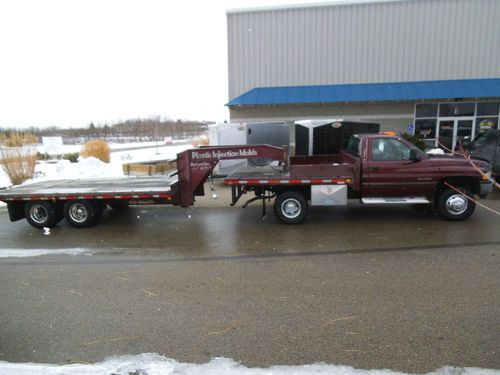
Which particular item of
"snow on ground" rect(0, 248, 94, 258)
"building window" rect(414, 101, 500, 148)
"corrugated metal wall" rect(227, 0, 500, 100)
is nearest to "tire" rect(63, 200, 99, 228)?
"snow on ground" rect(0, 248, 94, 258)

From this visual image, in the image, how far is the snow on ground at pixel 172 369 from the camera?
310 centimetres

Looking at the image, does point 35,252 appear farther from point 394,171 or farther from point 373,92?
point 373,92

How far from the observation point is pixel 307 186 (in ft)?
26.8

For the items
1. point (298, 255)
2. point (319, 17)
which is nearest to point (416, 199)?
point (298, 255)

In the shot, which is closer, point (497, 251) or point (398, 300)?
point (398, 300)

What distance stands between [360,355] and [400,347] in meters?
0.43

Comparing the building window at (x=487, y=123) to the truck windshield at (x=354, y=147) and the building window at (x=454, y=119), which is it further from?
the truck windshield at (x=354, y=147)

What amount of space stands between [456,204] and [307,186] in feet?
10.8

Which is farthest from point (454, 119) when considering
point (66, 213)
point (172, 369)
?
point (172, 369)

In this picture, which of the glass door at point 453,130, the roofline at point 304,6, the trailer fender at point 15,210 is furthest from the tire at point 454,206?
the roofline at point 304,6

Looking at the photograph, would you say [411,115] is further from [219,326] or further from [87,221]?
[219,326]

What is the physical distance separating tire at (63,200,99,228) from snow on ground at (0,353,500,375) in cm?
512

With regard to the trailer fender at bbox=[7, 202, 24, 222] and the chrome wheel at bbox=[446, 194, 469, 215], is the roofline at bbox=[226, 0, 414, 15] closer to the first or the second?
the chrome wheel at bbox=[446, 194, 469, 215]

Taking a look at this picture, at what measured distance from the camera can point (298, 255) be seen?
240 inches
